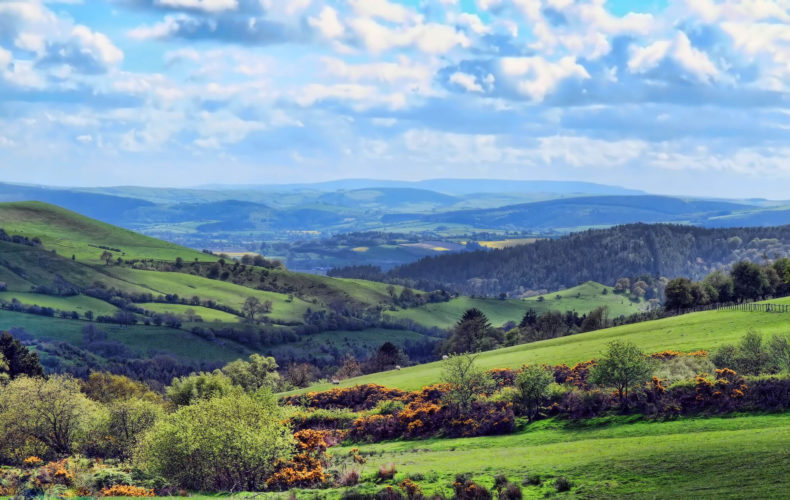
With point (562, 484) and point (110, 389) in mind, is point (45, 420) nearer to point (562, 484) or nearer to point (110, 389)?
point (110, 389)

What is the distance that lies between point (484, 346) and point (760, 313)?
65.2m

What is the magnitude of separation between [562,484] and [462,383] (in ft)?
82.0

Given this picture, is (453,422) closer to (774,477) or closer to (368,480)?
(368,480)

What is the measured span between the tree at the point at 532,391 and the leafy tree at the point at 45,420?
38203mm

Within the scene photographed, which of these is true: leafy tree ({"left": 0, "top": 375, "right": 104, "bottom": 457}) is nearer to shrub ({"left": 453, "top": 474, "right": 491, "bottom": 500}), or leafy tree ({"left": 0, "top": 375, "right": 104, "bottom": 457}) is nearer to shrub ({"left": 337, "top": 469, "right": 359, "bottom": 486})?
shrub ({"left": 337, "top": 469, "right": 359, "bottom": 486})

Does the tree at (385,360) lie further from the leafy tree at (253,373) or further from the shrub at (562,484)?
the shrub at (562,484)

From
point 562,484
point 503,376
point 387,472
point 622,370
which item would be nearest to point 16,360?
point 503,376

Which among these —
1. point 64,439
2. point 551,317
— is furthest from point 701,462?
point 551,317

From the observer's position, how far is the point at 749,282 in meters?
127

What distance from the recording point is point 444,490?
114 ft

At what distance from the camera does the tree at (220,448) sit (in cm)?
4012

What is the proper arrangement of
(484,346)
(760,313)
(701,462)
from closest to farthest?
(701,462) < (760,313) < (484,346)

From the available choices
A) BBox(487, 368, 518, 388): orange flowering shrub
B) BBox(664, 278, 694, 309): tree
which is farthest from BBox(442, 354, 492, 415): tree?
BBox(664, 278, 694, 309): tree

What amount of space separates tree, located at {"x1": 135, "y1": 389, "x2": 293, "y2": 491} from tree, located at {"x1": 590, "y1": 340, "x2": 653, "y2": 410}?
967 inches
